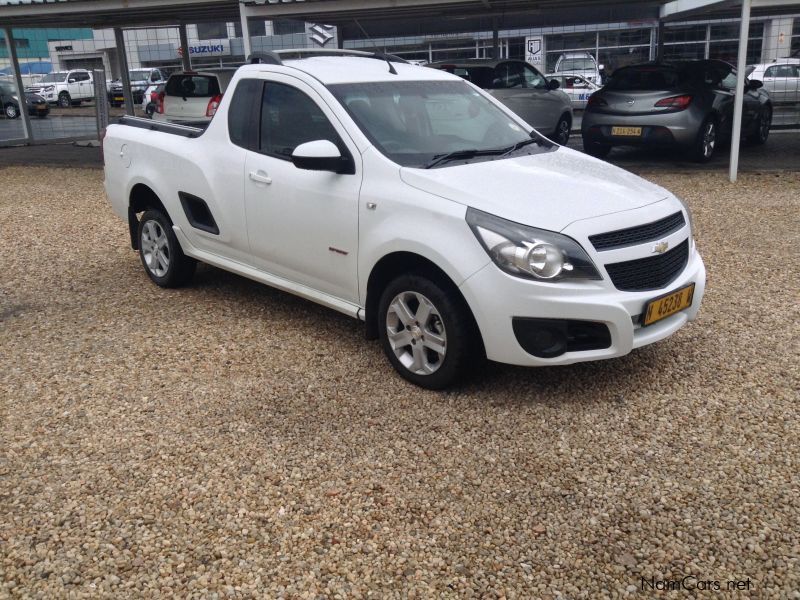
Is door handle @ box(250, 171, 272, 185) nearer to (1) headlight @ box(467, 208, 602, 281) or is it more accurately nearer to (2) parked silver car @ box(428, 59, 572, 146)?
(1) headlight @ box(467, 208, 602, 281)

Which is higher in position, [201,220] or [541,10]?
[541,10]

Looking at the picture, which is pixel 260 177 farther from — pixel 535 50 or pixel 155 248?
pixel 535 50

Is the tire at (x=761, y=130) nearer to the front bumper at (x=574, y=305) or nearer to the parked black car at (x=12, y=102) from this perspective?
the front bumper at (x=574, y=305)

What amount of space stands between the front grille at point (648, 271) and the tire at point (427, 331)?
2.63 ft

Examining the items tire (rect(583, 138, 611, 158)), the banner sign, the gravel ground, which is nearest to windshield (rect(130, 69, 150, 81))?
the banner sign

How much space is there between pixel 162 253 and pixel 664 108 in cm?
845

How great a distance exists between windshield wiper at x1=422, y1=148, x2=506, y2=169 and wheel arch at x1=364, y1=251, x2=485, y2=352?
0.57 m

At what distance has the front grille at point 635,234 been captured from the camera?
13.3 feet

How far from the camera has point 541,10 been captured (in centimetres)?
1692

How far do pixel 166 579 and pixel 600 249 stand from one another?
2561mm

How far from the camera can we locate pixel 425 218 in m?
4.26

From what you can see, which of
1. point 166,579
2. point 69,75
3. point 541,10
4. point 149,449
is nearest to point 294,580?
point 166,579

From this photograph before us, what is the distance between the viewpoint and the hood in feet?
13.5

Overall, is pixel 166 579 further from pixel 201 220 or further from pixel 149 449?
pixel 201 220
